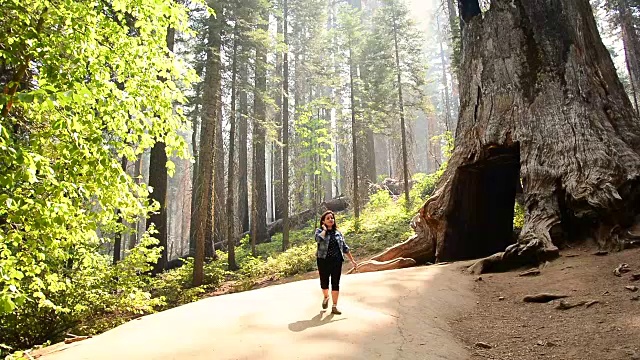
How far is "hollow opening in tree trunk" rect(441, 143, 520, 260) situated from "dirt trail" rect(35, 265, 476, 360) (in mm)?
3593

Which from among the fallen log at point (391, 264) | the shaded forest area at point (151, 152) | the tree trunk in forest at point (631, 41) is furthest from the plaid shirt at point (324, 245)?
the tree trunk in forest at point (631, 41)

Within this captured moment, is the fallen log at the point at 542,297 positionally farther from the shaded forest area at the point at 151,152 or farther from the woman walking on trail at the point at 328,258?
the woman walking on trail at the point at 328,258

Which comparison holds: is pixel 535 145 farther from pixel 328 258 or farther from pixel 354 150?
pixel 354 150

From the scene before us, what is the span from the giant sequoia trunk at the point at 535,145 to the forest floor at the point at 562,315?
72cm

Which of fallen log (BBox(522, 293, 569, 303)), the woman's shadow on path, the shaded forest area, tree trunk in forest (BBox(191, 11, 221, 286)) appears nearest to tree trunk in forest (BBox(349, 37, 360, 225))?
the shaded forest area

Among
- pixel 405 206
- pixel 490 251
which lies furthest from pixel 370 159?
pixel 490 251

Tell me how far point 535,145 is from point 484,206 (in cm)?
333

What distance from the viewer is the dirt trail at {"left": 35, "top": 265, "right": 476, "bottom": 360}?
4.14m

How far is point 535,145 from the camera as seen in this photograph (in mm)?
8453

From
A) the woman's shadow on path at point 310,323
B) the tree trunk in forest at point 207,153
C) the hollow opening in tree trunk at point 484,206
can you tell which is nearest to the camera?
the woman's shadow on path at point 310,323

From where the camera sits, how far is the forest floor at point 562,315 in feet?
12.7

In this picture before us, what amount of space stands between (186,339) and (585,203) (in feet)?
22.8

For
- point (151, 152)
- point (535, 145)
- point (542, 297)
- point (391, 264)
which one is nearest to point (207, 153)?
point (151, 152)

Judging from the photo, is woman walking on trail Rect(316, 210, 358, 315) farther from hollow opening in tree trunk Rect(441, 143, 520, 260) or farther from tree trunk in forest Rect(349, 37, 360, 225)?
tree trunk in forest Rect(349, 37, 360, 225)
